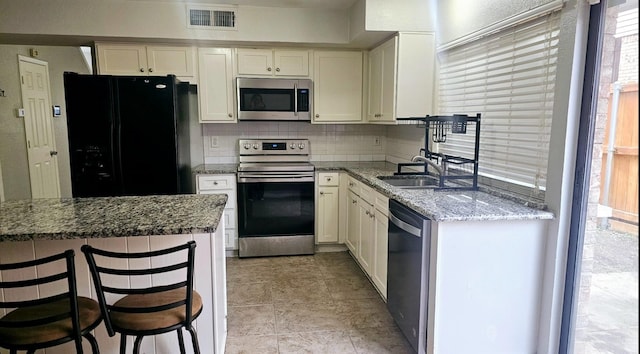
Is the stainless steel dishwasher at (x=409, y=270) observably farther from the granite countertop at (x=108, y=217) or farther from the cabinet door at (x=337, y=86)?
the cabinet door at (x=337, y=86)

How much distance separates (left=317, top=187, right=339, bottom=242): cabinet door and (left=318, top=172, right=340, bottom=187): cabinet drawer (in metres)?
0.04

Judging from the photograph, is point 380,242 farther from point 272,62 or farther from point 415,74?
point 272,62

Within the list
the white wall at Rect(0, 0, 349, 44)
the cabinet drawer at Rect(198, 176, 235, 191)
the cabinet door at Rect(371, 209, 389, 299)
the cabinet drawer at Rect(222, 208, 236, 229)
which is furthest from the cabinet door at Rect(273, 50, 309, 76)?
the cabinet door at Rect(371, 209, 389, 299)

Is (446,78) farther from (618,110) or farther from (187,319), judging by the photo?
(187,319)

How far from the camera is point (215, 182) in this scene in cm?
379

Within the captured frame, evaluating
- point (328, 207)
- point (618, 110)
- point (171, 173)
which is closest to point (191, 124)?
point (171, 173)

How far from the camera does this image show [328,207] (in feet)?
13.1

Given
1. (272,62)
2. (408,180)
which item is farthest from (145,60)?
(408,180)

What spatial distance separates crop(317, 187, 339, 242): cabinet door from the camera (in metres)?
3.97

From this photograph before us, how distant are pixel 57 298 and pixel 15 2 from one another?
10.5ft

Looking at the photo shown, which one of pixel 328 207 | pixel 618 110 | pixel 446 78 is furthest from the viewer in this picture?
pixel 328 207

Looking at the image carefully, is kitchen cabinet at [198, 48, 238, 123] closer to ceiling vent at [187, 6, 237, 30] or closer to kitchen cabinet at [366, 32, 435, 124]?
ceiling vent at [187, 6, 237, 30]

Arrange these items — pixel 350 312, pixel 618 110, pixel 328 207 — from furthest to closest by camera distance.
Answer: pixel 328 207 < pixel 350 312 < pixel 618 110

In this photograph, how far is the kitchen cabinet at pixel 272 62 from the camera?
3.92 metres
